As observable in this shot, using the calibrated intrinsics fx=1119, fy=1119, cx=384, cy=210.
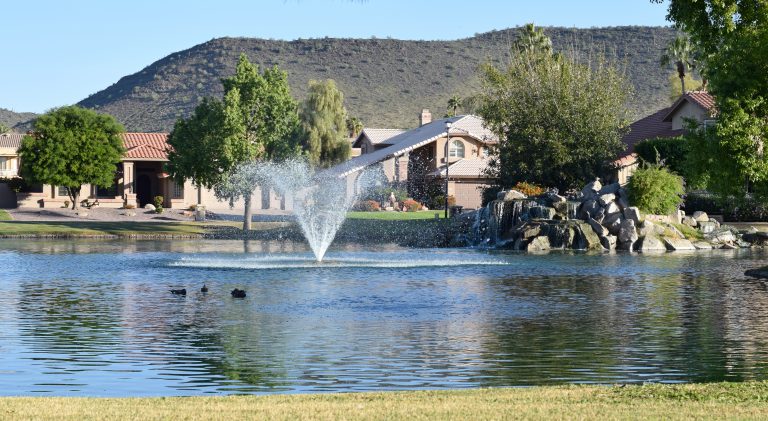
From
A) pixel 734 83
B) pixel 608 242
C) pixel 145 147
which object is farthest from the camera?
pixel 145 147

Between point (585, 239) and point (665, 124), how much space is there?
2949 centimetres

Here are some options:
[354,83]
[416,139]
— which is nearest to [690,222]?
[416,139]

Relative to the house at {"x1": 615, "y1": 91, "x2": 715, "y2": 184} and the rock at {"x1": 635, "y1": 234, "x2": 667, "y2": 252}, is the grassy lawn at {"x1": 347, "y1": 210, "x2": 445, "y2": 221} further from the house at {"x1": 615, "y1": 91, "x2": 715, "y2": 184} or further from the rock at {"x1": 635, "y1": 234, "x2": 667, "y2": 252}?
the rock at {"x1": 635, "y1": 234, "x2": 667, "y2": 252}

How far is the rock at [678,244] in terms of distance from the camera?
180ft

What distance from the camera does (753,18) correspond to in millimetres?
34281

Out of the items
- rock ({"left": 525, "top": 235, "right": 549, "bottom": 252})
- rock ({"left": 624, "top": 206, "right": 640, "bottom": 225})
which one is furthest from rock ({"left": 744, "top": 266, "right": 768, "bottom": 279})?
rock ({"left": 624, "top": 206, "right": 640, "bottom": 225})

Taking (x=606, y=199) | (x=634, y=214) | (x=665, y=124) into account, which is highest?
(x=665, y=124)

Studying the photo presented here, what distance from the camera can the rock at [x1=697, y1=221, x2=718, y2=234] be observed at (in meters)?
58.4

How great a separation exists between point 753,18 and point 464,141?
197 ft

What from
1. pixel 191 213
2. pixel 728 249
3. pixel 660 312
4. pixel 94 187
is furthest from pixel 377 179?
pixel 660 312

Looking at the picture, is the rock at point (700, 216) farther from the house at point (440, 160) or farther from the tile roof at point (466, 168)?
the house at point (440, 160)

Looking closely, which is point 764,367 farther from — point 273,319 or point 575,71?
point 575,71

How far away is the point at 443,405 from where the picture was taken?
1313 cm

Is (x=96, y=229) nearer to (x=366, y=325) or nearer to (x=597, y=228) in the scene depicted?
(x=597, y=228)
